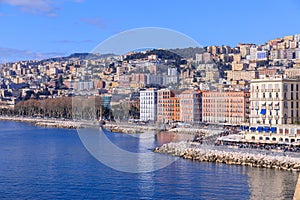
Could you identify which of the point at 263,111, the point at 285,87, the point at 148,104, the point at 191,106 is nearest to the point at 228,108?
the point at 191,106

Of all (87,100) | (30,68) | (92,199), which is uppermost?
(30,68)

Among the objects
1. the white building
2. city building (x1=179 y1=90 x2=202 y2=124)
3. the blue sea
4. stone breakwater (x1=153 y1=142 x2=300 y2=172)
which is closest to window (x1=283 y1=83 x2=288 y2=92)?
stone breakwater (x1=153 y1=142 x2=300 y2=172)

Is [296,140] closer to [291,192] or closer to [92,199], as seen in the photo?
[291,192]

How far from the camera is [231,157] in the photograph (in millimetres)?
9148

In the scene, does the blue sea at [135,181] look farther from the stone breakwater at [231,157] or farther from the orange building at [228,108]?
the orange building at [228,108]

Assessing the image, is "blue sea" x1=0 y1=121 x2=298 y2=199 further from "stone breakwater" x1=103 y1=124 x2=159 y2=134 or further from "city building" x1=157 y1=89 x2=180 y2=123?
"stone breakwater" x1=103 y1=124 x2=159 y2=134

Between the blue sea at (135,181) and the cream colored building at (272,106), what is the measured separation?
1.72 meters

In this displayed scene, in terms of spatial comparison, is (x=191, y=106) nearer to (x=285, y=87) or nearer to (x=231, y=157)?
(x=285, y=87)

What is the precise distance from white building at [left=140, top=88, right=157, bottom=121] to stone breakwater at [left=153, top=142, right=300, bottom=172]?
4202 millimetres

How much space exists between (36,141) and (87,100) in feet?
15.5

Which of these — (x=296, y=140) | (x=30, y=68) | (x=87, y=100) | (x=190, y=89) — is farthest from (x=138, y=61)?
(x=30, y=68)

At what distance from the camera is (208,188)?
703 centimetres

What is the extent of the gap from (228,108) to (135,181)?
349 inches

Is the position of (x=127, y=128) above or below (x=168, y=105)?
below
